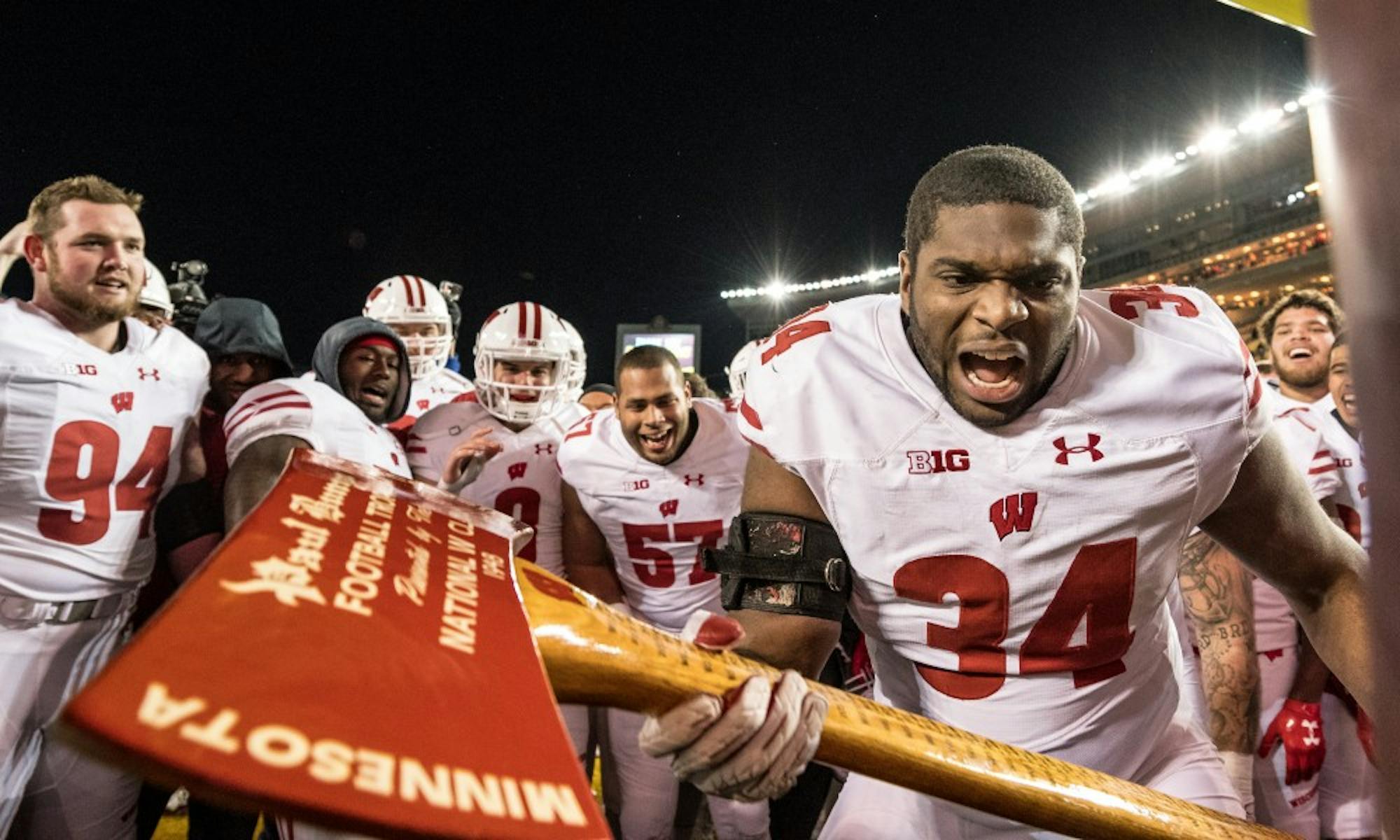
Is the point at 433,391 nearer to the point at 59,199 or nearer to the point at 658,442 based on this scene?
the point at 658,442

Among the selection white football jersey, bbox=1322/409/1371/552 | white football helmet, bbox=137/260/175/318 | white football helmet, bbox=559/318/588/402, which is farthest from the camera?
white football helmet, bbox=137/260/175/318

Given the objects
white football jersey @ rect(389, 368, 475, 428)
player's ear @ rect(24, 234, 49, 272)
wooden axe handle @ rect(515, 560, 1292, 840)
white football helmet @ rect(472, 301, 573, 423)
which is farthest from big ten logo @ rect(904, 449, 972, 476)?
white football jersey @ rect(389, 368, 475, 428)

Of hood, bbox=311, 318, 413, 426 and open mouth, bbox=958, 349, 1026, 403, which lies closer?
open mouth, bbox=958, 349, 1026, 403

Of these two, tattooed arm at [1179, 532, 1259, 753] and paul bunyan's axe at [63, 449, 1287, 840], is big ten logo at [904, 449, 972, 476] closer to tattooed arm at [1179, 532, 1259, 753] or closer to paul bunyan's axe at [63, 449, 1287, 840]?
paul bunyan's axe at [63, 449, 1287, 840]

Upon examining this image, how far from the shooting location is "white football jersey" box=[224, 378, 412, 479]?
9.59ft

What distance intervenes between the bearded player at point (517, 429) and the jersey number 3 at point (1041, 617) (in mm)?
2329

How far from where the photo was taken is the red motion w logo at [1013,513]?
1.75m

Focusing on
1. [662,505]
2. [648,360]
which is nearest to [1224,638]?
[662,505]

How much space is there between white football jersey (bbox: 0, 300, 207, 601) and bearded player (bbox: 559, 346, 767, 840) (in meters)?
1.73

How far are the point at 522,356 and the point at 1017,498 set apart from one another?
10.4ft

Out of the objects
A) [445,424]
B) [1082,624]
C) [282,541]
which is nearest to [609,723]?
[445,424]

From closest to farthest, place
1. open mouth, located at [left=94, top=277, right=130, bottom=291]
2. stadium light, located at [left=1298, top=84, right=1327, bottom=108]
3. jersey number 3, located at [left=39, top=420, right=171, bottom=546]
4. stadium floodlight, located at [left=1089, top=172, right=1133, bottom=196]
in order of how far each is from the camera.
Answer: stadium light, located at [left=1298, top=84, right=1327, bottom=108]
jersey number 3, located at [left=39, top=420, right=171, bottom=546]
open mouth, located at [left=94, top=277, right=130, bottom=291]
stadium floodlight, located at [left=1089, top=172, right=1133, bottom=196]

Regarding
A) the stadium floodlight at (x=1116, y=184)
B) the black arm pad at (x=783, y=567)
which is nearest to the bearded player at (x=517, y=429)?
the black arm pad at (x=783, y=567)

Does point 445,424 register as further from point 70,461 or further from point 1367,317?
point 1367,317
